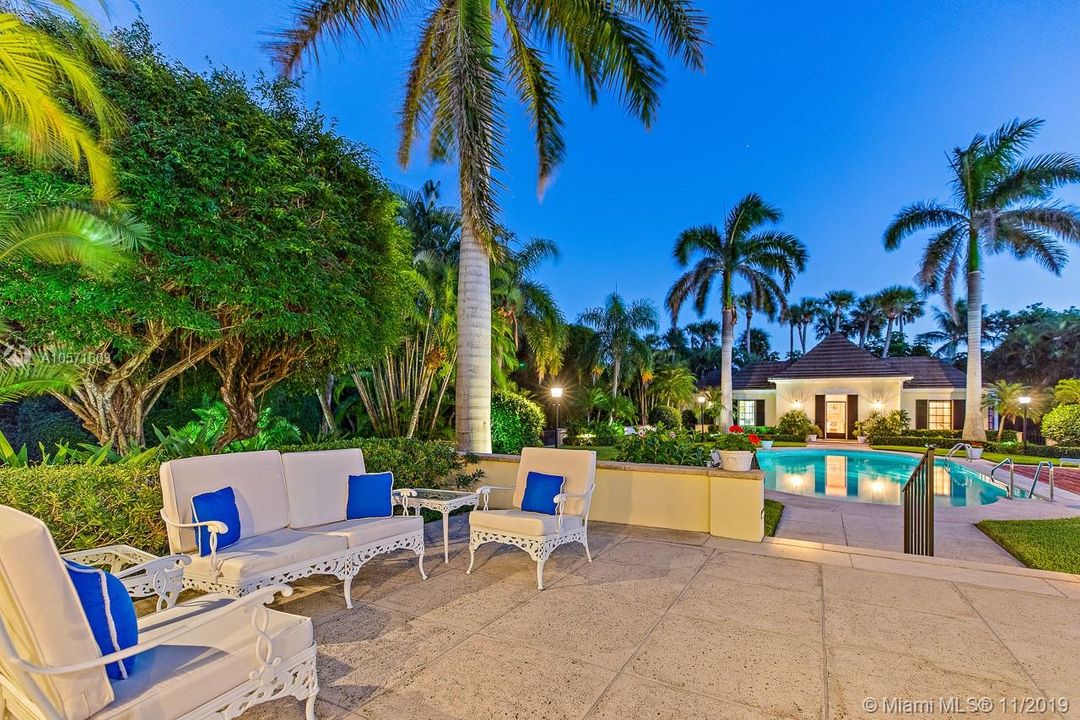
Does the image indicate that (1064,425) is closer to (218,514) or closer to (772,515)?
(772,515)

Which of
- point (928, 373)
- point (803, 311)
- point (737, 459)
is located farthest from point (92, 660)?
point (803, 311)

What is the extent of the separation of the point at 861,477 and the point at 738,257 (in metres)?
10.0

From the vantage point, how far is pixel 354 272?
7016mm

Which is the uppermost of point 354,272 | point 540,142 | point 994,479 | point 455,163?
point 540,142

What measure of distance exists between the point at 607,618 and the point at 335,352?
5.74 meters

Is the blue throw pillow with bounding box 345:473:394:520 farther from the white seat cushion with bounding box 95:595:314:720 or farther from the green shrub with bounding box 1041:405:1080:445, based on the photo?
the green shrub with bounding box 1041:405:1080:445

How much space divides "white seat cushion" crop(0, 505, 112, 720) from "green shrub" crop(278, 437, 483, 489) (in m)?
4.53

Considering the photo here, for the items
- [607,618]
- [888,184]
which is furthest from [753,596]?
[888,184]

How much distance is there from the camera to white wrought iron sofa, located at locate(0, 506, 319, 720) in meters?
1.68

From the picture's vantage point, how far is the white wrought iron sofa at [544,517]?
14.8 ft

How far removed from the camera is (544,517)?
15.4ft

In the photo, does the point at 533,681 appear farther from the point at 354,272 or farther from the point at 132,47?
the point at 132,47

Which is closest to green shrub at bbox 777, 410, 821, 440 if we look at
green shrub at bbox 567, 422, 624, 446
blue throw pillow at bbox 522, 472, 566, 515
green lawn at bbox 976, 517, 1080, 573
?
green shrub at bbox 567, 422, 624, 446

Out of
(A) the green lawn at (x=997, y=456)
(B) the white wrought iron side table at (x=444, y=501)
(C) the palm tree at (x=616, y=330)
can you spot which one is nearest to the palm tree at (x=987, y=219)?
(A) the green lawn at (x=997, y=456)
